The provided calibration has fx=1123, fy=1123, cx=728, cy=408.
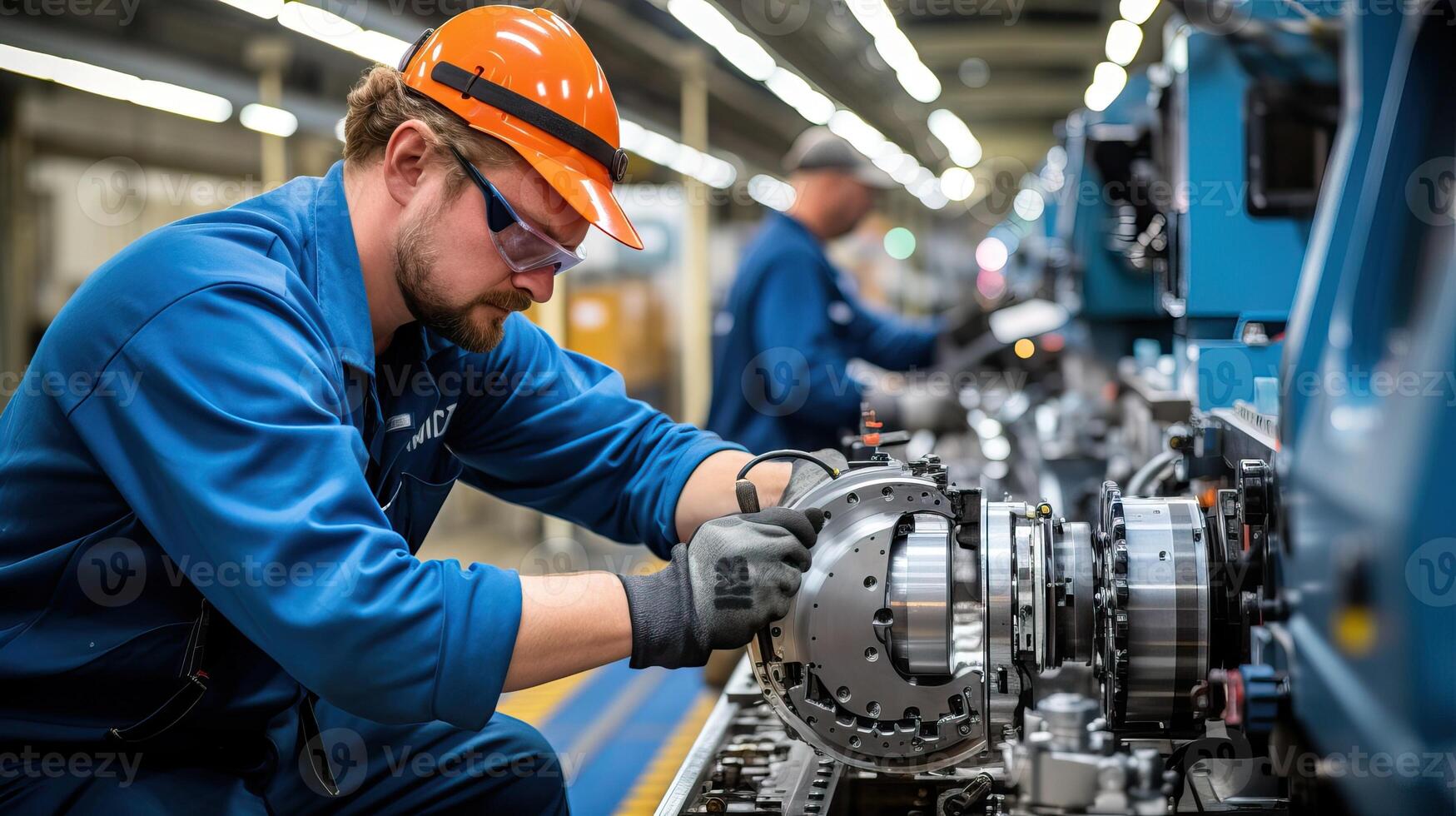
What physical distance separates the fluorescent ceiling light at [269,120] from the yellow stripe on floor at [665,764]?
133 inches

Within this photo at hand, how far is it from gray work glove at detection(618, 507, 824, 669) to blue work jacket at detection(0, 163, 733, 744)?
0.59 feet

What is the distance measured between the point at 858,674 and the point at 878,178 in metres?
3.26

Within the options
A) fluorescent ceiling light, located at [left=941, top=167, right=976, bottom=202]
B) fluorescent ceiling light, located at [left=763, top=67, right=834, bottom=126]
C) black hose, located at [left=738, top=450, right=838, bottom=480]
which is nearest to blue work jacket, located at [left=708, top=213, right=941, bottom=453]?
black hose, located at [left=738, top=450, right=838, bottom=480]

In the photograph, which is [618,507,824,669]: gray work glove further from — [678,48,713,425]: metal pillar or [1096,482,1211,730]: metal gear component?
[678,48,713,425]: metal pillar

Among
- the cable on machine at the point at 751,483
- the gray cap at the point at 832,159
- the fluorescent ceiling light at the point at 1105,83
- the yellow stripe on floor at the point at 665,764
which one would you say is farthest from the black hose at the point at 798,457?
the fluorescent ceiling light at the point at 1105,83

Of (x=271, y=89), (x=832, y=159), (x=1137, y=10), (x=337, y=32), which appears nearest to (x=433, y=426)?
(x=832, y=159)

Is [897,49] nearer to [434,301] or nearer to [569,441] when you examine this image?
[569,441]

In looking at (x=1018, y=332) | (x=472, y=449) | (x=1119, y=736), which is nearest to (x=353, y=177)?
(x=472, y=449)

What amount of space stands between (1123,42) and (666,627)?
8.76 m

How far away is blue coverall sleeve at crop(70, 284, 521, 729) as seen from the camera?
131 centimetres

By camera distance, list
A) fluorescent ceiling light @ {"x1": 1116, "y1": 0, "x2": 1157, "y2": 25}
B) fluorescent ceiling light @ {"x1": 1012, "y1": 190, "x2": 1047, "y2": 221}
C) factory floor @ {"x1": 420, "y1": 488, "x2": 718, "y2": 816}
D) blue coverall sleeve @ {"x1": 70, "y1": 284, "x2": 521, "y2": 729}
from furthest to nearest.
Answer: fluorescent ceiling light @ {"x1": 1012, "y1": 190, "x2": 1047, "y2": 221}
fluorescent ceiling light @ {"x1": 1116, "y1": 0, "x2": 1157, "y2": 25}
factory floor @ {"x1": 420, "y1": 488, "x2": 718, "y2": 816}
blue coverall sleeve @ {"x1": 70, "y1": 284, "x2": 521, "y2": 729}

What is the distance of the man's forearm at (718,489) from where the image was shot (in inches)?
77.3

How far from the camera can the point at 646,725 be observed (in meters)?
4.65

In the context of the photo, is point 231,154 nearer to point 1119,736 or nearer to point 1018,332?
point 1018,332
